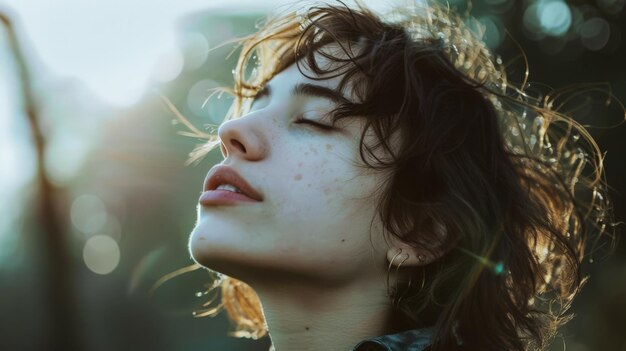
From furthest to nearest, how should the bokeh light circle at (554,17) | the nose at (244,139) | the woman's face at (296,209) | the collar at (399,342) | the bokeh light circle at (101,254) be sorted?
1. the bokeh light circle at (101,254)
2. the bokeh light circle at (554,17)
3. the nose at (244,139)
4. the woman's face at (296,209)
5. the collar at (399,342)

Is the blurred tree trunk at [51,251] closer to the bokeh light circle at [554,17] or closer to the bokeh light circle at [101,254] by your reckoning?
the bokeh light circle at [554,17]

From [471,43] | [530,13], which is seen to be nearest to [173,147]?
[530,13]

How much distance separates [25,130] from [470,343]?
705cm

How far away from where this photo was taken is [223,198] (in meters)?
2.56

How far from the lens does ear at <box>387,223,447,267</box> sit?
8.68 feet

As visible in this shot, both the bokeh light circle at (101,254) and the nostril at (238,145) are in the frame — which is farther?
the bokeh light circle at (101,254)

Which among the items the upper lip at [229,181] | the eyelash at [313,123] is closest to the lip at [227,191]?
the upper lip at [229,181]

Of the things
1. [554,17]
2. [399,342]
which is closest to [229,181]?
[399,342]

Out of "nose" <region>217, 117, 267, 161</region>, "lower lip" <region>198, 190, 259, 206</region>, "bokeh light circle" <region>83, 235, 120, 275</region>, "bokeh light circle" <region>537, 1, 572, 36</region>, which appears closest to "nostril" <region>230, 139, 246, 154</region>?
"nose" <region>217, 117, 267, 161</region>

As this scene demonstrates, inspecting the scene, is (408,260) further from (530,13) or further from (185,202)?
(185,202)

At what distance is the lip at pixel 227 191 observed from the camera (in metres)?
2.55

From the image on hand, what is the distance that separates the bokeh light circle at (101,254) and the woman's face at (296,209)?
49.7 ft

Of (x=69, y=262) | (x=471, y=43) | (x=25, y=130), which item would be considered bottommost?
(x=69, y=262)

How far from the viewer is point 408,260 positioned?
105 inches
